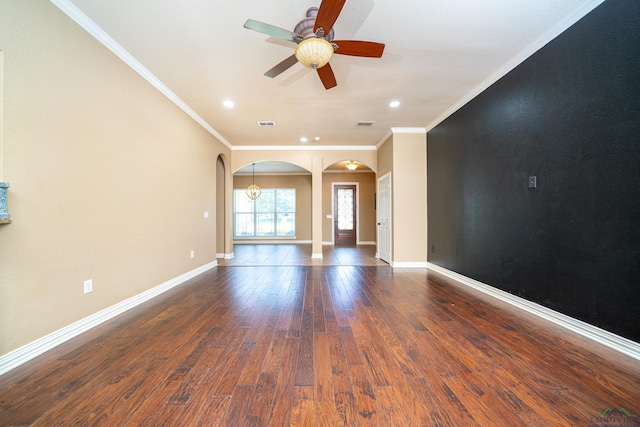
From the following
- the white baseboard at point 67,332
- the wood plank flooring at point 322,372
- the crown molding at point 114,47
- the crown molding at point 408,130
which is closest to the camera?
the wood plank flooring at point 322,372

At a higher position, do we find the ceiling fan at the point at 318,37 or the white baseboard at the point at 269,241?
the ceiling fan at the point at 318,37

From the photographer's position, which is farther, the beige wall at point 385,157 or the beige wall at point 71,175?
the beige wall at point 385,157

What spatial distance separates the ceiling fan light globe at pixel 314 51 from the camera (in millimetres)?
2060

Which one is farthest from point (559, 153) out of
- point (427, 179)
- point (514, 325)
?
point (427, 179)

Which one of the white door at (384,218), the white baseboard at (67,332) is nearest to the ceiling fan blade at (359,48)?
the white baseboard at (67,332)

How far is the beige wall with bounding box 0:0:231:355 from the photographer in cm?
184

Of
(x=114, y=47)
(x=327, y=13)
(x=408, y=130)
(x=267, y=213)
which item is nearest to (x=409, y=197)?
(x=408, y=130)

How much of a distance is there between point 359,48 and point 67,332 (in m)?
3.49

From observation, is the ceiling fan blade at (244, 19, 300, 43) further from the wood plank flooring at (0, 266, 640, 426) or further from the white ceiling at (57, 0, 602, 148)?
the wood plank flooring at (0, 266, 640, 426)

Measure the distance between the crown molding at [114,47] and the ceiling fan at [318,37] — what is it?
159cm

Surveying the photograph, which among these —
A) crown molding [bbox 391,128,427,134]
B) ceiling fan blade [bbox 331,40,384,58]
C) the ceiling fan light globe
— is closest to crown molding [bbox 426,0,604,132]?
crown molding [bbox 391,128,427,134]

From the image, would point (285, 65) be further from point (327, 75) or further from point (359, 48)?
point (359, 48)

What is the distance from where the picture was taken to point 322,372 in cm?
173

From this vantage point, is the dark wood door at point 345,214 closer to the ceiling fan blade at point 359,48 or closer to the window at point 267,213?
the window at point 267,213
